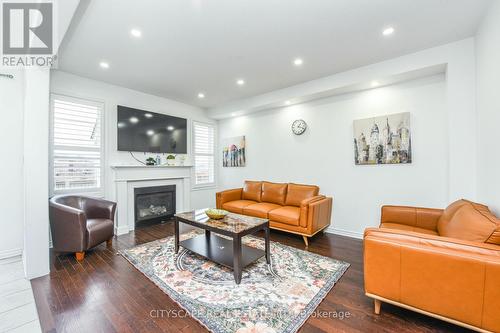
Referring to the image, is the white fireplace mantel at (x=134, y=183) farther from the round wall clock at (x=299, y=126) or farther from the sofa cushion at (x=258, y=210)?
the round wall clock at (x=299, y=126)

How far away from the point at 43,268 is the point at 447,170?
5.29m

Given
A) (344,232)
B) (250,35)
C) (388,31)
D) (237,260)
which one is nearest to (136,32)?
(250,35)

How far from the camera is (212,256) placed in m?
2.56

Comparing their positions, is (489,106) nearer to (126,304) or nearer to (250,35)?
(250,35)

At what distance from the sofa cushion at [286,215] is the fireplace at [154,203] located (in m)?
2.46

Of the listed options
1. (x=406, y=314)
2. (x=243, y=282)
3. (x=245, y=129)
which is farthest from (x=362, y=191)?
(x=245, y=129)

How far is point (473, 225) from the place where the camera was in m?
1.72

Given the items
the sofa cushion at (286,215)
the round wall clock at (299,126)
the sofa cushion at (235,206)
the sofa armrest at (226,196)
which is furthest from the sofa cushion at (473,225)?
the sofa armrest at (226,196)

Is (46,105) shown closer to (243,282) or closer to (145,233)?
(145,233)

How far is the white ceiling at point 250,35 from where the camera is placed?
81.7 inches

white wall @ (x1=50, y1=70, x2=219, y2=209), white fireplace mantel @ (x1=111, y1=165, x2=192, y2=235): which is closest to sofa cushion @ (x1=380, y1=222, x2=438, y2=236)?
white fireplace mantel @ (x1=111, y1=165, x2=192, y2=235)

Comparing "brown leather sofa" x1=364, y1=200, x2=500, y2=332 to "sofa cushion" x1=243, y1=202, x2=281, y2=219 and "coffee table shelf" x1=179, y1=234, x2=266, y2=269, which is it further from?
"sofa cushion" x1=243, y1=202, x2=281, y2=219

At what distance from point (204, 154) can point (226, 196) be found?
5.55ft

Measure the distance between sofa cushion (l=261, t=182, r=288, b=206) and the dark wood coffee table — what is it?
150 centimetres
